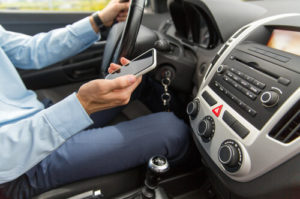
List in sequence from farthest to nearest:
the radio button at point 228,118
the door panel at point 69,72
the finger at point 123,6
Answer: the door panel at point 69,72 < the finger at point 123,6 < the radio button at point 228,118

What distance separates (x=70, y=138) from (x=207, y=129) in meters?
0.40

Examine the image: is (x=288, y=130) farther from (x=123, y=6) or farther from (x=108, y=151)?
(x=123, y=6)

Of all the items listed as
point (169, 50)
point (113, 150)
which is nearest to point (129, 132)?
point (113, 150)

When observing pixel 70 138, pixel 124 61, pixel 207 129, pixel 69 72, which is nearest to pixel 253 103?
pixel 207 129

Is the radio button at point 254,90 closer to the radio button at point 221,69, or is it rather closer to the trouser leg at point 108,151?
the radio button at point 221,69

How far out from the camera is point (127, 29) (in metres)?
0.67

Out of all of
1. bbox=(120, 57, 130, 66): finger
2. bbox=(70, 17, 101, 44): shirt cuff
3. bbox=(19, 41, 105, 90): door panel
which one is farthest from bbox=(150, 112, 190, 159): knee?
bbox=(19, 41, 105, 90): door panel

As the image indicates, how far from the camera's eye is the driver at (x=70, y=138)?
52 cm

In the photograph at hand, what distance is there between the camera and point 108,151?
2.07ft

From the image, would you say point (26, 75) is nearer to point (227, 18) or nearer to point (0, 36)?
point (0, 36)

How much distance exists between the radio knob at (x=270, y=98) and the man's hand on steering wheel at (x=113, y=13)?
0.67 m

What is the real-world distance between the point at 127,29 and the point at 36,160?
0.45 meters

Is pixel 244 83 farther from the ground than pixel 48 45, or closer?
farther from the ground

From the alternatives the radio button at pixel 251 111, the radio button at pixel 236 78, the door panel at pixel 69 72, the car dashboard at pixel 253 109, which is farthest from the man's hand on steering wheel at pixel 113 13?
the radio button at pixel 251 111
